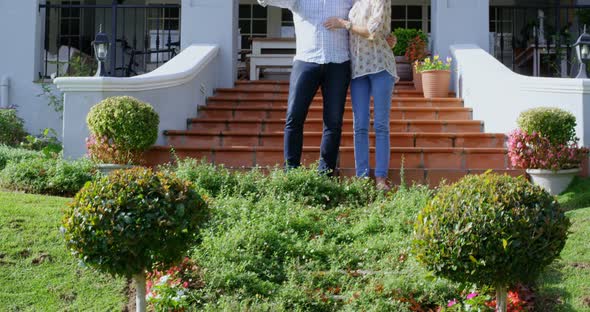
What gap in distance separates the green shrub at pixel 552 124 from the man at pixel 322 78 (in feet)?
5.30

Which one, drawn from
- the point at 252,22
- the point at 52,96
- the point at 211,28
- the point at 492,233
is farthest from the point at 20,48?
the point at 492,233

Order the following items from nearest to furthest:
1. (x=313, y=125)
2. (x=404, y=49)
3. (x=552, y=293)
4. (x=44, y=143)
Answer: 1. (x=552, y=293)
2. (x=313, y=125)
3. (x=44, y=143)
4. (x=404, y=49)

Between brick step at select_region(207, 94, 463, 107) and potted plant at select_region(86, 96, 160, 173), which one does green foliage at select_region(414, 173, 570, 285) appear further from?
brick step at select_region(207, 94, 463, 107)

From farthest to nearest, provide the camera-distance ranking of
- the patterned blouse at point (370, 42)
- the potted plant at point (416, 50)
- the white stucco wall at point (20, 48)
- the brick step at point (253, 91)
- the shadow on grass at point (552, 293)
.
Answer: the white stucco wall at point (20, 48)
the potted plant at point (416, 50)
the brick step at point (253, 91)
the patterned blouse at point (370, 42)
the shadow on grass at point (552, 293)

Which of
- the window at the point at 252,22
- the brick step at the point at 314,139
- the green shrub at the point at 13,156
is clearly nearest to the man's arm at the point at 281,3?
the brick step at the point at 314,139

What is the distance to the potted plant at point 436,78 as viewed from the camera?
32.1 ft

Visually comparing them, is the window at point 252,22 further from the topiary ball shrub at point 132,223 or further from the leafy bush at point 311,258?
the topiary ball shrub at point 132,223

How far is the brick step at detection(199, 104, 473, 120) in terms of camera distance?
9.26m

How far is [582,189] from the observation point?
700 centimetres

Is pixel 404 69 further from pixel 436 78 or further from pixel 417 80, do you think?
pixel 436 78

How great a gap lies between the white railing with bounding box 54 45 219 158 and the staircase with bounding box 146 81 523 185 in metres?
0.20

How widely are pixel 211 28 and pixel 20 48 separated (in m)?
2.78

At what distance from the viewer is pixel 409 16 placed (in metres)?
15.4

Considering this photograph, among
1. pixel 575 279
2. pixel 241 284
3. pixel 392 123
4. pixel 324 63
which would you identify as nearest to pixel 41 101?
pixel 392 123
